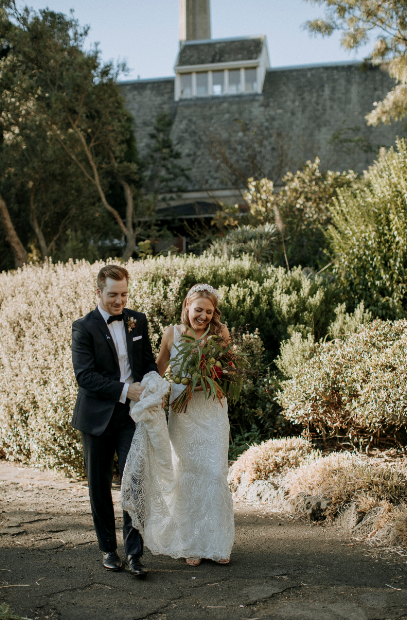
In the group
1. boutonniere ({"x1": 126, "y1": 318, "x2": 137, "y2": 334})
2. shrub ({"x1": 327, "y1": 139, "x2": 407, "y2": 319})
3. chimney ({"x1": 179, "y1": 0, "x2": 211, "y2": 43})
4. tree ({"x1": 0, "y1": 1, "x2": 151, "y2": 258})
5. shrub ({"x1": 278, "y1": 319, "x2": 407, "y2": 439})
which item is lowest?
shrub ({"x1": 278, "y1": 319, "x2": 407, "y2": 439})

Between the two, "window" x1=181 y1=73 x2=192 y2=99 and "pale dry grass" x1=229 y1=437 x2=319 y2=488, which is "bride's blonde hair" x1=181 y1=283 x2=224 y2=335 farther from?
"window" x1=181 y1=73 x2=192 y2=99

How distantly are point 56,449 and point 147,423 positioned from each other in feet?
10.3

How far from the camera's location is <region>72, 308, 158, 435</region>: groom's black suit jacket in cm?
389

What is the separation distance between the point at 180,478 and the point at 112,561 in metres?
0.69

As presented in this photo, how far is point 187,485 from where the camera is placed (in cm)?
415

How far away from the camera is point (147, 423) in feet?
12.9

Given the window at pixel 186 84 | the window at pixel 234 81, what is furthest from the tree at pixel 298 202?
the window at pixel 186 84

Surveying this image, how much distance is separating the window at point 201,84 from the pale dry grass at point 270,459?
74.3 feet

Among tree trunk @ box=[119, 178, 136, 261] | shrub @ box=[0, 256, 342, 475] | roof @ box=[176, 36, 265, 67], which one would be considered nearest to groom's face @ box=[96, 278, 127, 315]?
shrub @ box=[0, 256, 342, 475]

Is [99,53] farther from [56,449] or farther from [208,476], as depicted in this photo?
[208,476]

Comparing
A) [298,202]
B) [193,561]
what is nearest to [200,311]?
[193,561]

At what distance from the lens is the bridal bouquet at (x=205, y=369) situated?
417 cm

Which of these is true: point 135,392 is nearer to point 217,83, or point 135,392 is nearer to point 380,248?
point 380,248

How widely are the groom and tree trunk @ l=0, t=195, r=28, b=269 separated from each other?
11.9m
